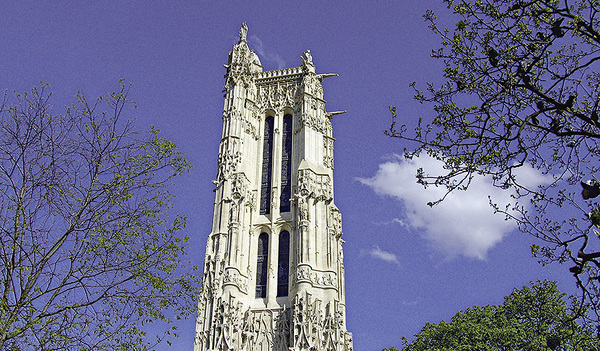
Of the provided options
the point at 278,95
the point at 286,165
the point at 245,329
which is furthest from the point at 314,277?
the point at 278,95

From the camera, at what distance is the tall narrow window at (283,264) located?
1209 inches

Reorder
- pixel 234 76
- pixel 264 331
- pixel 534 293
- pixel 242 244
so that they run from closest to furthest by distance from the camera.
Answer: pixel 534 293 < pixel 264 331 < pixel 242 244 < pixel 234 76

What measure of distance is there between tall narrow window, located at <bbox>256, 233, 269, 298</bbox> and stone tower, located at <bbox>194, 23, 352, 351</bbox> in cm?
6

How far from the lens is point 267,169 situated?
35.6m

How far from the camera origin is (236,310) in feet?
93.2

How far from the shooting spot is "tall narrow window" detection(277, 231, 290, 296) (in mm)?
30711

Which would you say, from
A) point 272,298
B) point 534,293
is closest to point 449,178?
point 534,293

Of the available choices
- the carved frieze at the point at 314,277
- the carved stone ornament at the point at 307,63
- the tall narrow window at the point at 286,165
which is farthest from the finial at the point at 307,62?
the carved frieze at the point at 314,277

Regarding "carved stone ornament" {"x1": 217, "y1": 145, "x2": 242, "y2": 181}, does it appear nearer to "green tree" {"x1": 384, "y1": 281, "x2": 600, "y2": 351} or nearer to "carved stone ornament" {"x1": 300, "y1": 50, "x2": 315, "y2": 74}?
"carved stone ornament" {"x1": 300, "y1": 50, "x2": 315, "y2": 74}

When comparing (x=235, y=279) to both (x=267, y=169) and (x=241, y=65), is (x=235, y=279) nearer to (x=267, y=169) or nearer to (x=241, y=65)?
(x=267, y=169)

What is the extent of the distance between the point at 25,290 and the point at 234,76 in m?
28.9

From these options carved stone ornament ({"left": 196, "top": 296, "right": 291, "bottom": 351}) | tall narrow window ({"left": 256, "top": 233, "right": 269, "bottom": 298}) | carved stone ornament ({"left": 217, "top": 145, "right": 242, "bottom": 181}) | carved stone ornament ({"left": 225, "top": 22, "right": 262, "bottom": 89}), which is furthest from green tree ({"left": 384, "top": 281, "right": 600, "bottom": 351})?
carved stone ornament ({"left": 225, "top": 22, "right": 262, "bottom": 89})

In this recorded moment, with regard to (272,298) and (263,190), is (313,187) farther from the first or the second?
(272,298)

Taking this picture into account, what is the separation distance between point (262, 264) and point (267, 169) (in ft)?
20.8
